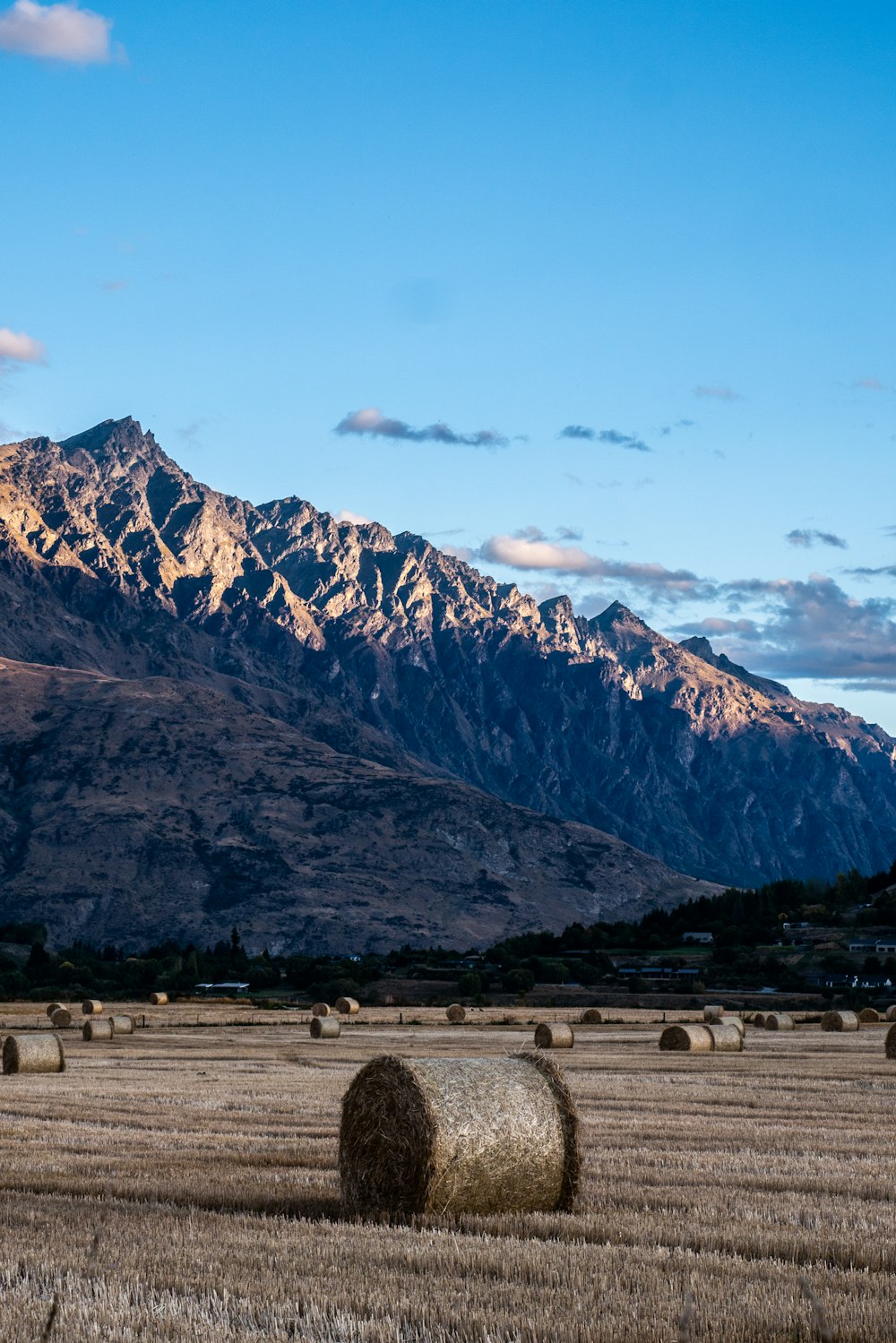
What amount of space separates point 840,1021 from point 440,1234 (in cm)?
4848

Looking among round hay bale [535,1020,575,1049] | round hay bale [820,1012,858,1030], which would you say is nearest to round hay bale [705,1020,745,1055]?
round hay bale [535,1020,575,1049]

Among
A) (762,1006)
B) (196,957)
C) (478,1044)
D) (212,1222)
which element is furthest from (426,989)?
(212,1222)

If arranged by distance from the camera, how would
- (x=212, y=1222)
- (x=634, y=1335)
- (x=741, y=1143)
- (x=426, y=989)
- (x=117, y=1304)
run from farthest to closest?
(x=426, y=989), (x=741, y=1143), (x=212, y=1222), (x=117, y=1304), (x=634, y=1335)

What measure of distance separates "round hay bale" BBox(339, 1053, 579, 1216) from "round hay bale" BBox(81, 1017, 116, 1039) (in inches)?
1646

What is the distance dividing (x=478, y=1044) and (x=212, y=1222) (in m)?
35.7

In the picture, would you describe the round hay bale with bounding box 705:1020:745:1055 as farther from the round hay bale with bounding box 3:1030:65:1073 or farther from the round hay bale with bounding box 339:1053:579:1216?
the round hay bale with bounding box 339:1053:579:1216

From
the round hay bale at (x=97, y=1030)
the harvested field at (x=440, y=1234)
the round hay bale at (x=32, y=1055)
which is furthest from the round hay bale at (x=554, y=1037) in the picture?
the harvested field at (x=440, y=1234)

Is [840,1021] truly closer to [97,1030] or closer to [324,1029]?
[324,1029]

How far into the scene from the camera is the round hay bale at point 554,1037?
47700 mm

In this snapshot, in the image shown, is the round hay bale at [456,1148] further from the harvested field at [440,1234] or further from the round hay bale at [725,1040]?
the round hay bale at [725,1040]

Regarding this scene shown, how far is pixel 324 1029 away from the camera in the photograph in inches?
2148

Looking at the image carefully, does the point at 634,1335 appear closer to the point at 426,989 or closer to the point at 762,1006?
the point at 762,1006

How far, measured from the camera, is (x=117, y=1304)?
30.7ft

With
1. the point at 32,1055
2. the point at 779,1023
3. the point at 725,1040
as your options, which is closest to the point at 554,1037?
the point at 725,1040
